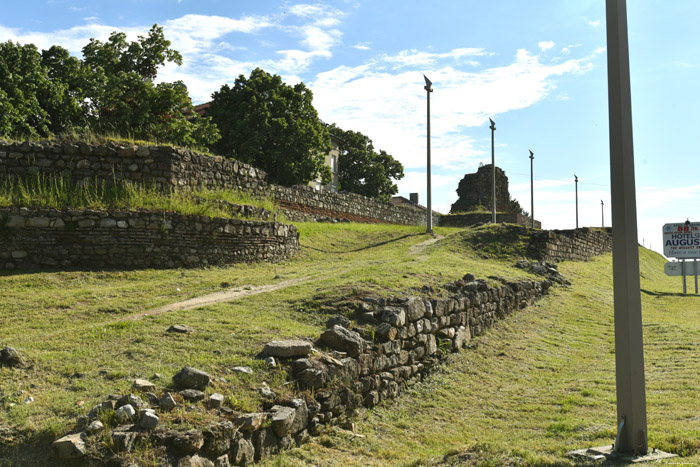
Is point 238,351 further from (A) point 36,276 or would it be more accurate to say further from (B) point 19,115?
(B) point 19,115

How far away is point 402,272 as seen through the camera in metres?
10.5

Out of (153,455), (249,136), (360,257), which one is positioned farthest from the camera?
(249,136)

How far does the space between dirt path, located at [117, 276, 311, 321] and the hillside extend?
10 cm

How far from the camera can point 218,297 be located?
30.2 ft

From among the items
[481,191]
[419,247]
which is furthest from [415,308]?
[481,191]

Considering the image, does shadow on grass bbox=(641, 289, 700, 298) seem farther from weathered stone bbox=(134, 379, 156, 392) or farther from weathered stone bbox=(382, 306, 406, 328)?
weathered stone bbox=(134, 379, 156, 392)

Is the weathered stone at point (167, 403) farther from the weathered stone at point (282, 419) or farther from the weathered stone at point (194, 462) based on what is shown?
the weathered stone at point (282, 419)

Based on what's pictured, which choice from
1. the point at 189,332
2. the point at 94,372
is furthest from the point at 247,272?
the point at 94,372

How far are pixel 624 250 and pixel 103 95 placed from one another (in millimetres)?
21746

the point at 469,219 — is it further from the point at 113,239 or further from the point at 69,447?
the point at 69,447

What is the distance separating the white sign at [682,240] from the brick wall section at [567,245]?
3.45 meters

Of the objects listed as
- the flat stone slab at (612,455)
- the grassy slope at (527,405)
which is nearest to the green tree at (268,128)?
the grassy slope at (527,405)

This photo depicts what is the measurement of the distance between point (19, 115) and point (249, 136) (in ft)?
41.7

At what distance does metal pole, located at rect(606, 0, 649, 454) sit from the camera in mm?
4504
